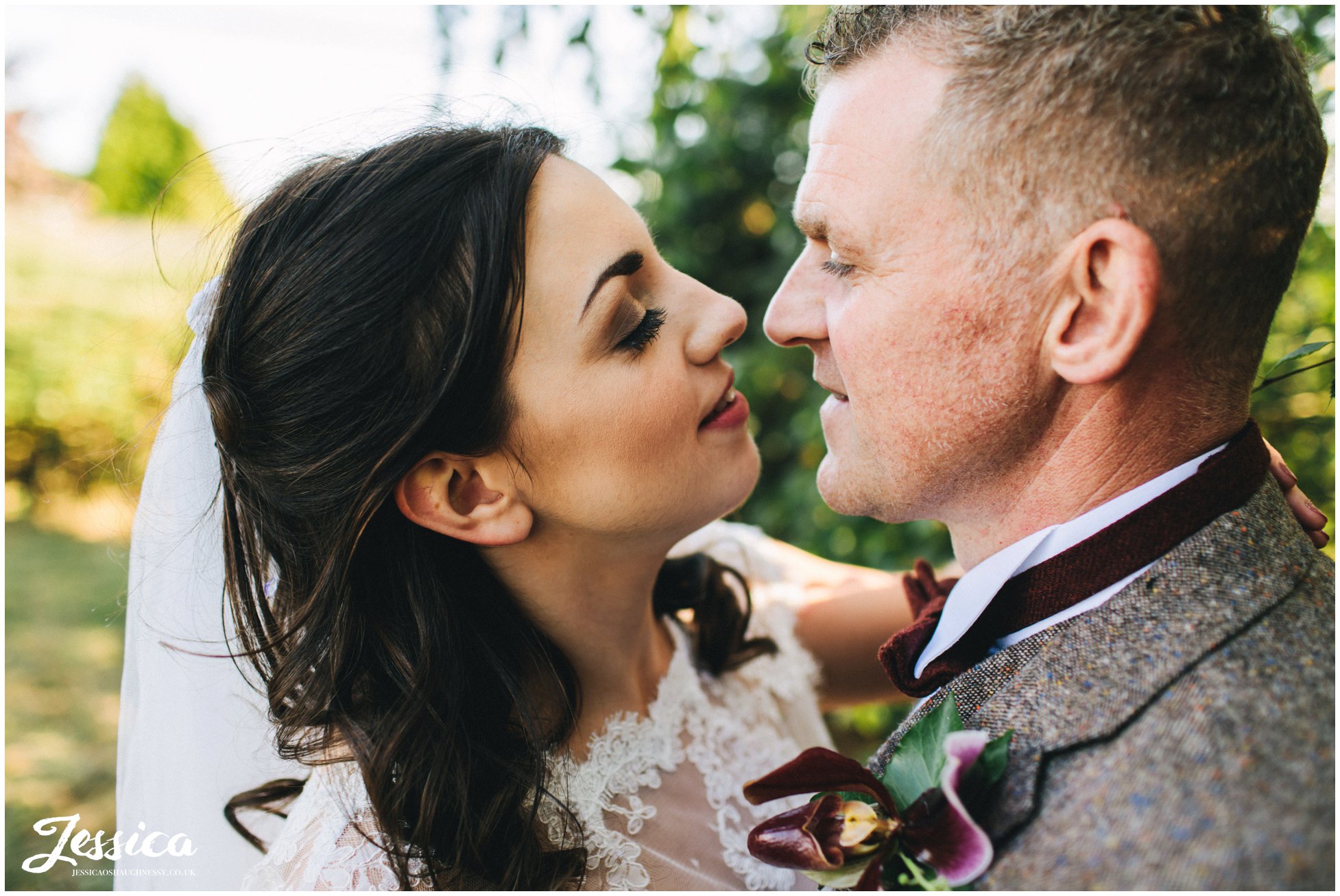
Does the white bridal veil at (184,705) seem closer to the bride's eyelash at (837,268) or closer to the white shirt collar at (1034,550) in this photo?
the bride's eyelash at (837,268)

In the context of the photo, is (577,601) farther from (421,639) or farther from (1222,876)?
(1222,876)

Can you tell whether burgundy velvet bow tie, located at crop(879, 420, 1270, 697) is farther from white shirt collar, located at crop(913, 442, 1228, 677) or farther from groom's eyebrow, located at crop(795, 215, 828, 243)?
groom's eyebrow, located at crop(795, 215, 828, 243)

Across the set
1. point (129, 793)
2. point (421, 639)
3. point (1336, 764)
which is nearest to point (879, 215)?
point (1336, 764)

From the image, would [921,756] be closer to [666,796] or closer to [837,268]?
[666,796]

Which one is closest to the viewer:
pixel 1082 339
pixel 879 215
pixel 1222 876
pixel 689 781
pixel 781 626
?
pixel 1222 876

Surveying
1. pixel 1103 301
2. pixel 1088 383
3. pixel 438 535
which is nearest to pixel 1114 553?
pixel 1088 383

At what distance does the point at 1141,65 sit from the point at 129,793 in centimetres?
320

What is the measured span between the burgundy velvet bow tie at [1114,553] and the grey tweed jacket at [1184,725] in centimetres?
3

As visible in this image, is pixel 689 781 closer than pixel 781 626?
Yes

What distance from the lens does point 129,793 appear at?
2531 mm

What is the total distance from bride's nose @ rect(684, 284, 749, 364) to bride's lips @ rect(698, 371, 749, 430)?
125 millimetres

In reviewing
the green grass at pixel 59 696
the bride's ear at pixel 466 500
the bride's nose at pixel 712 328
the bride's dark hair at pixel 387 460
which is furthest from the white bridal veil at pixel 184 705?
the bride's nose at pixel 712 328

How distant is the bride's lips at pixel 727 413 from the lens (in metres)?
2.38

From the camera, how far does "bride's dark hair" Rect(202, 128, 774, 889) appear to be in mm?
2018
